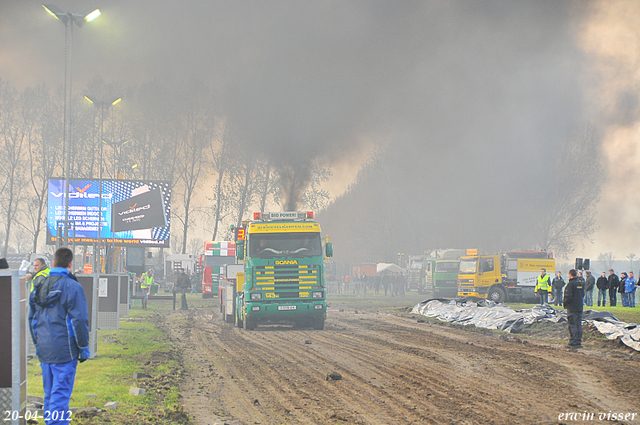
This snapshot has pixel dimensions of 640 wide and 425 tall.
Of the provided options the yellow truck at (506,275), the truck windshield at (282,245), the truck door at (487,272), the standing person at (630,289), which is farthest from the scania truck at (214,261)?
the standing person at (630,289)

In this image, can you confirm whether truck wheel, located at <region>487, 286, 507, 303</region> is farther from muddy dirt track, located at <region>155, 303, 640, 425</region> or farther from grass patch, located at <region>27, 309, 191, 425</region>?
grass patch, located at <region>27, 309, 191, 425</region>

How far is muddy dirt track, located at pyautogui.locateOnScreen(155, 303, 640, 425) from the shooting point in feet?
25.6

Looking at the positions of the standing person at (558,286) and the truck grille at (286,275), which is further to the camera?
the standing person at (558,286)

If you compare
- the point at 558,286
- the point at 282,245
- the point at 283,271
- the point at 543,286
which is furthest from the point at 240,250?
the point at 543,286

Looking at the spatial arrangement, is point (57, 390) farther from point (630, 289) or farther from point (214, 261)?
point (214, 261)

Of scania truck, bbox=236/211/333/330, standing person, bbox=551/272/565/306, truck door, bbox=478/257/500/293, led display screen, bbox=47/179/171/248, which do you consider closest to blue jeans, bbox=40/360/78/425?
scania truck, bbox=236/211/333/330

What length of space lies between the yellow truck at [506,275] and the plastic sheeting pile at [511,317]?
7.55 meters

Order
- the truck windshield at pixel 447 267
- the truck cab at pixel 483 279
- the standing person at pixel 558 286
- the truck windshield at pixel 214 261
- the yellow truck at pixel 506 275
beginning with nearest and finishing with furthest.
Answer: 1. the standing person at pixel 558 286
2. the yellow truck at pixel 506 275
3. the truck cab at pixel 483 279
4. the truck windshield at pixel 214 261
5. the truck windshield at pixel 447 267

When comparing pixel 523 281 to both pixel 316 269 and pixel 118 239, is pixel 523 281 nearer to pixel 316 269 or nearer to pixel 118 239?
pixel 316 269

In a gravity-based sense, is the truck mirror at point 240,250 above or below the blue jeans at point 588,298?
above

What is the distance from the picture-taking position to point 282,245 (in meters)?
18.7

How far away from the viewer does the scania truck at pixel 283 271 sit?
18.4 metres

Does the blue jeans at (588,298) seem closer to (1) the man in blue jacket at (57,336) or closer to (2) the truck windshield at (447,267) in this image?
(2) the truck windshield at (447,267)

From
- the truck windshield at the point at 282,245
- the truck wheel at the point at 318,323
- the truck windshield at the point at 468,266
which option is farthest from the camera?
the truck windshield at the point at 468,266
